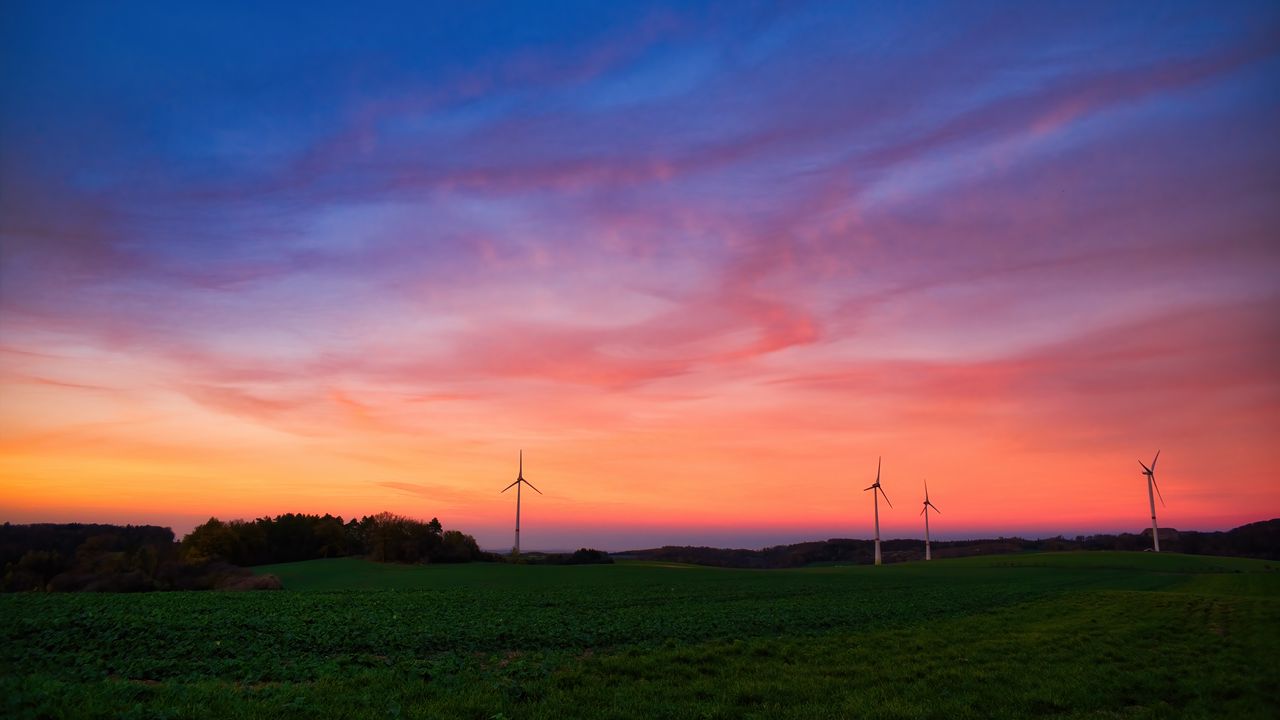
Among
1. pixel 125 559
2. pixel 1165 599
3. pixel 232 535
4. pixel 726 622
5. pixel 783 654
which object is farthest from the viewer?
pixel 232 535

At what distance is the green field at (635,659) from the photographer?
17.4m

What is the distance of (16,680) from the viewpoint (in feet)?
55.4

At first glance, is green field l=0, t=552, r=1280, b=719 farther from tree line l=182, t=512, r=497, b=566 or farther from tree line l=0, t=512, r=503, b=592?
tree line l=182, t=512, r=497, b=566

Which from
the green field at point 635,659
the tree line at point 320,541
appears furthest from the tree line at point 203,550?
the green field at point 635,659

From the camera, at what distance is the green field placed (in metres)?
17.4

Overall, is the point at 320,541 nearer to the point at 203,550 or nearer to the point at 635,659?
the point at 203,550

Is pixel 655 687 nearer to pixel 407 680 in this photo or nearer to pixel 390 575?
pixel 407 680

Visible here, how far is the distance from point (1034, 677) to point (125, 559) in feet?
300

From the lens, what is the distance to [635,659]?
78.0 ft

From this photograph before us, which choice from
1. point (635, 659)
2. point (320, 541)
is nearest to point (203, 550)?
point (320, 541)

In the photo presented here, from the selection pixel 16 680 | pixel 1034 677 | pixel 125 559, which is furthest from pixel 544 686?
pixel 125 559

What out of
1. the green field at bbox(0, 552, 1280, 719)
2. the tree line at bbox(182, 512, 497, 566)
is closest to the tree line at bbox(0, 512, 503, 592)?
the tree line at bbox(182, 512, 497, 566)

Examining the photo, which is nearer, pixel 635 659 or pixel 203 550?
pixel 635 659

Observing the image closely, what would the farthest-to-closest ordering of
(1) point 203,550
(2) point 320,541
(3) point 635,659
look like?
(2) point 320,541 < (1) point 203,550 < (3) point 635,659
